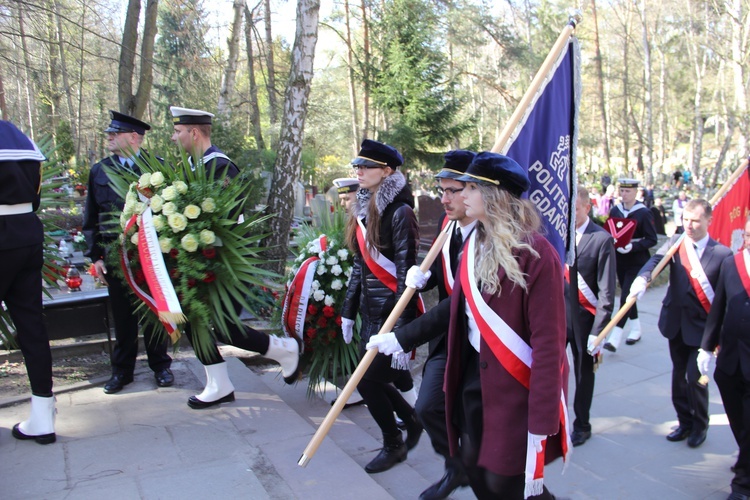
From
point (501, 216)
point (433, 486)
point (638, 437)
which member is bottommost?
point (638, 437)

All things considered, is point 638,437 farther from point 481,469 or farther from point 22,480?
point 22,480

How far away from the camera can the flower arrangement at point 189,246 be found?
3.74 meters

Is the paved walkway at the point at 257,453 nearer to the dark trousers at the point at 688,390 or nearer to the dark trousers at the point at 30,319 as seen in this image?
the dark trousers at the point at 688,390

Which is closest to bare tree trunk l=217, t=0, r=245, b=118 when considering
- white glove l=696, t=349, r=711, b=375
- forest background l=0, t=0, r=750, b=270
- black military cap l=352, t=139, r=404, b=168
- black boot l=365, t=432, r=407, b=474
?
forest background l=0, t=0, r=750, b=270

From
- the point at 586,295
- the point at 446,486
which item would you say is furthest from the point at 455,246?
the point at 586,295

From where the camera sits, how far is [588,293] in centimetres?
476

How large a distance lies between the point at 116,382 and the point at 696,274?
4369mm

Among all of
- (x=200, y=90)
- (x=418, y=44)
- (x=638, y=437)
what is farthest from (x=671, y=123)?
(x=638, y=437)

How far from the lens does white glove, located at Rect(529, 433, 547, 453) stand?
237cm

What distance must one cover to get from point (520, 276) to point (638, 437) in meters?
3.09

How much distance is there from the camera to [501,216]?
99.0 inches

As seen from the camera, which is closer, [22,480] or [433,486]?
[22,480]

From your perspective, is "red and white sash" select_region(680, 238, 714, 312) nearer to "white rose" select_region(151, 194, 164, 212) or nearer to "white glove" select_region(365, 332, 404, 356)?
"white glove" select_region(365, 332, 404, 356)

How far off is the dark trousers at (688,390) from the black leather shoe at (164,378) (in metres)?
3.87
